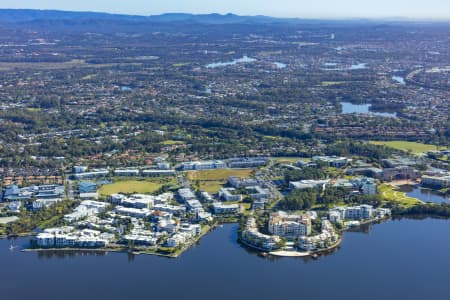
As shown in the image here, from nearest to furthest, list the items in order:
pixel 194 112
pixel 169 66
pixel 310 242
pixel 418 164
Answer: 1. pixel 310 242
2. pixel 418 164
3. pixel 194 112
4. pixel 169 66

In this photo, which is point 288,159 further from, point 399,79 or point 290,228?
point 399,79

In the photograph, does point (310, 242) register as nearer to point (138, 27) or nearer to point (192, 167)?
point (192, 167)

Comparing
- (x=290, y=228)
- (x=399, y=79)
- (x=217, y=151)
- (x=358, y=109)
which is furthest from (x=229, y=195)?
(x=399, y=79)

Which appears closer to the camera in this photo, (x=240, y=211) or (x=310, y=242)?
(x=310, y=242)

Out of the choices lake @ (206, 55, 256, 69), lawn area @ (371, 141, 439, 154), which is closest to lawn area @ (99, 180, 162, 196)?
lawn area @ (371, 141, 439, 154)

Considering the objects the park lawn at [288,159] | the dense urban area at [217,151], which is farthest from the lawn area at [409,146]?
the park lawn at [288,159]

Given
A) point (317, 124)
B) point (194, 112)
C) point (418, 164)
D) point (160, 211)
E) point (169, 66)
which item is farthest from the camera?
point (169, 66)

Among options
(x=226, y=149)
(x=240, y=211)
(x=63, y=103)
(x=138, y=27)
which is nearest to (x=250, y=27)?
(x=138, y=27)
